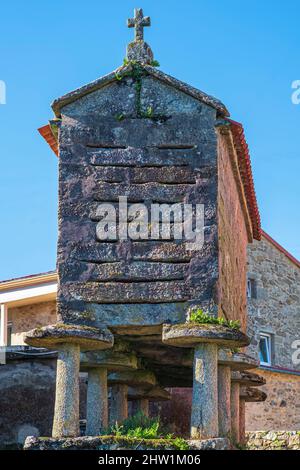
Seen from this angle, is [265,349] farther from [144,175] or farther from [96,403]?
[144,175]

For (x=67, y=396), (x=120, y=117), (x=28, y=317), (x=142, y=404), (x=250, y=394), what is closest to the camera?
(x=67, y=396)

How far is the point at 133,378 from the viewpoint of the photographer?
40.0 ft

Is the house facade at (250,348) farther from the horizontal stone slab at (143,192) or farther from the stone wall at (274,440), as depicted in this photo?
the horizontal stone slab at (143,192)

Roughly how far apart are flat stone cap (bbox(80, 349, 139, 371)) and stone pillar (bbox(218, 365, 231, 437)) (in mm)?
1073

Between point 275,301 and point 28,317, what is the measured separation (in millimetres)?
6844

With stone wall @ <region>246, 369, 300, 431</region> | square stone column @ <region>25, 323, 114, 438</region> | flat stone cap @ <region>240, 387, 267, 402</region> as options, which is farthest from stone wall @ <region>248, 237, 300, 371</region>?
square stone column @ <region>25, 323, 114, 438</region>

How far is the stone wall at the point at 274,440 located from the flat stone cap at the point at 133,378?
1626mm

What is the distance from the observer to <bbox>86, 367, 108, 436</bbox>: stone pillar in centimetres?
1062

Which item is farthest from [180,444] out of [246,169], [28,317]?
[28,317]

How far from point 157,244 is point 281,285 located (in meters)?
12.3

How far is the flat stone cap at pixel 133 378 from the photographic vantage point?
11996 mm

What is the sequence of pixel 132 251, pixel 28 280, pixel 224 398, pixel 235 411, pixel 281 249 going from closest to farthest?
pixel 132 251 < pixel 224 398 < pixel 235 411 < pixel 28 280 < pixel 281 249

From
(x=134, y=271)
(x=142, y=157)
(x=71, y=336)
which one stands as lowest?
(x=71, y=336)

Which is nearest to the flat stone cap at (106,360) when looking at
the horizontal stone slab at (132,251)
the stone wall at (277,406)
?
the horizontal stone slab at (132,251)
